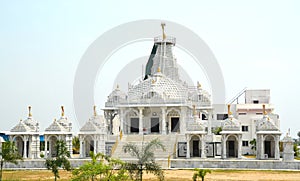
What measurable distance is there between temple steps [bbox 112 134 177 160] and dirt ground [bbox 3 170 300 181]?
21.2 feet

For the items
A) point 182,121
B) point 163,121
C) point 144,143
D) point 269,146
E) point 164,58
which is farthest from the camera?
point 164,58

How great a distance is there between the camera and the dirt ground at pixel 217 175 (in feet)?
117

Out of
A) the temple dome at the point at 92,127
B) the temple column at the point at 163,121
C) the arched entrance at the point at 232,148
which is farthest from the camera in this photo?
the temple column at the point at 163,121

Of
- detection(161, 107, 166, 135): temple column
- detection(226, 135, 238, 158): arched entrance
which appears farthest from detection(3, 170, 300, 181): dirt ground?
detection(161, 107, 166, 135): temple column

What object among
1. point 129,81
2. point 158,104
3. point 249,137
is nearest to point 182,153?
point 158,104

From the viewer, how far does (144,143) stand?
49719 millimetres

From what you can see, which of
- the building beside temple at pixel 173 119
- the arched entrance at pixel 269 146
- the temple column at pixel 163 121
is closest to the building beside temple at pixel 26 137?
the building beside temple at pixel 173 119

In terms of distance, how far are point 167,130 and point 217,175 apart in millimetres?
19672

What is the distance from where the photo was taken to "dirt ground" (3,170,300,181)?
35.7 m

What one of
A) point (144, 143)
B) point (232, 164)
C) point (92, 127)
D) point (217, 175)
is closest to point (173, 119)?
point (144, 143)

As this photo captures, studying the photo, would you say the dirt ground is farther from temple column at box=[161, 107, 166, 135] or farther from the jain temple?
temple column at box=[161, 107, 166, 135]

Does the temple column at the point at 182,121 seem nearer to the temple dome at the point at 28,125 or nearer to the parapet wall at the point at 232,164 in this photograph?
the parapet wall at the point at 232,164

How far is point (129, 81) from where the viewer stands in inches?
2532

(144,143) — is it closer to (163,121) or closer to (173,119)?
(163,121)
